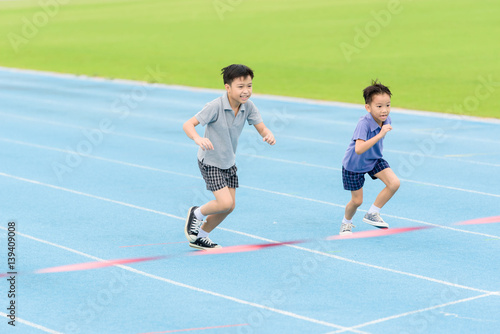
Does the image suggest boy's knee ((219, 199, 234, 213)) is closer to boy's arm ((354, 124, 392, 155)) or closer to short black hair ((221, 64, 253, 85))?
short black hair ((221, 64, 253, 85))

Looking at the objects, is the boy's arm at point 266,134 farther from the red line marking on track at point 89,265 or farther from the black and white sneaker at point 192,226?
the red line marking on track at point 89,265

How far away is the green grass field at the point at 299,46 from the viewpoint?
23250 mm

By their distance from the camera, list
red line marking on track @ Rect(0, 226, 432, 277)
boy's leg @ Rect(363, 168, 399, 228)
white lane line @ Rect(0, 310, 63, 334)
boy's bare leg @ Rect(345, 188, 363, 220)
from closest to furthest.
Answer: white lane line @ Rect(0, 310, 63, 334) → red line marking on track @ Rect(0, 226, 432, 277) → boy's bare leg @ Rect(345, 188, 363, 220) → boy's leg @ Rect(363, 168, 399, 228)

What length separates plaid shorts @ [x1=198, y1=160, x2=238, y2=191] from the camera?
26.9 ft

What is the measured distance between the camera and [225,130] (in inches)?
320

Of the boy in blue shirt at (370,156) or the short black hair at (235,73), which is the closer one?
the short black hair at (235,73)

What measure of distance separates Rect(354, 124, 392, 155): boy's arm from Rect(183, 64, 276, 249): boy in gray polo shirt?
953 mm

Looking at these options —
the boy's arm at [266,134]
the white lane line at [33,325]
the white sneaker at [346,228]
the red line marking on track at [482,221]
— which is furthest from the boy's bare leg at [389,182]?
the white lane line at [33,325]

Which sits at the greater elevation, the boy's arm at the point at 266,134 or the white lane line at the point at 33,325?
the boy's arm at the point at 266,134

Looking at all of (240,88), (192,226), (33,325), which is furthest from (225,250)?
(33,325)

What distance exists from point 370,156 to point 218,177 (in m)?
1.64

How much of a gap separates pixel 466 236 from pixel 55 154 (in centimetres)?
729

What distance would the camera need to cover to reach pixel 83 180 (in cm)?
1194

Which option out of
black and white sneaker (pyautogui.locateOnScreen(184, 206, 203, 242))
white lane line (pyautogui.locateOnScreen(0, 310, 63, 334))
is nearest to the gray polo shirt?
black and white sneaker (pyautogui.locateOnScreen(184, 206, 203, 242))
